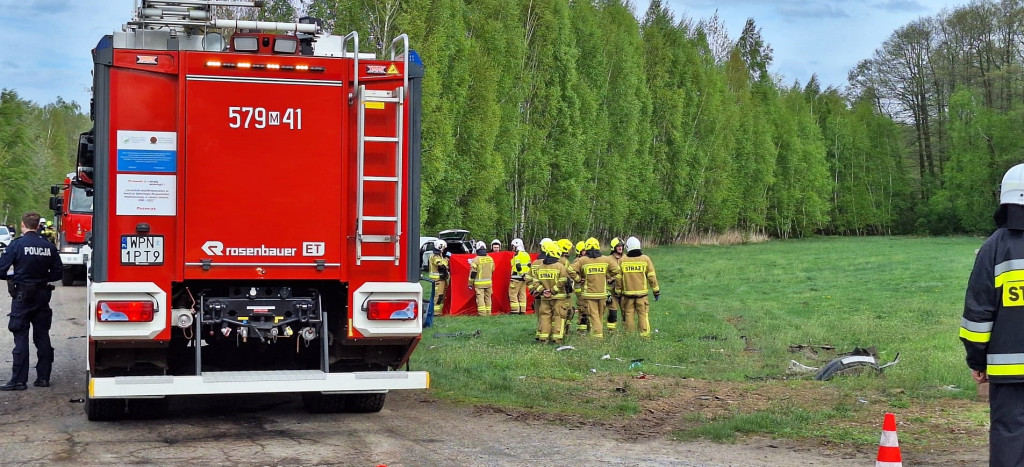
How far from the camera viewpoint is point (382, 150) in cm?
850

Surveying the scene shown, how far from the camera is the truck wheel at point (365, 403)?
31.7 ft

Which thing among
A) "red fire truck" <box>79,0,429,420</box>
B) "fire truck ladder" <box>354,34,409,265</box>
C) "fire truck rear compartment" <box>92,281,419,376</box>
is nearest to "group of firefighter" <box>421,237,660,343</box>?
"fire truck rear compartment" <box>92,281,419,376</box>

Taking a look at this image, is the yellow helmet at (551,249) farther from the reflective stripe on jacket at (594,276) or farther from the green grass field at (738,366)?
the green grass field at (738,366)

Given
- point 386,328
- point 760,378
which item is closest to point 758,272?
point 760,378

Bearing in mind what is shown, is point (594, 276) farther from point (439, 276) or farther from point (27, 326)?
point (27, 326)

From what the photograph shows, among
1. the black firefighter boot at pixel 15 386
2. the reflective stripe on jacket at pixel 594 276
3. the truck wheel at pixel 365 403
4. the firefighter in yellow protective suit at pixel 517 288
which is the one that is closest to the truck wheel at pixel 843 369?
the reflective stripe on jacket at pixel 594 276

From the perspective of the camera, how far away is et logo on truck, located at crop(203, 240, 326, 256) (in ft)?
27.2

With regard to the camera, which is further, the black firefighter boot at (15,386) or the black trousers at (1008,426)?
the black firefighter boot at (15,386)

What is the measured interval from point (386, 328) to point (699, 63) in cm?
5961

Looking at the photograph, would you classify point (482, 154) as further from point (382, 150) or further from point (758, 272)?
point (382, 150)

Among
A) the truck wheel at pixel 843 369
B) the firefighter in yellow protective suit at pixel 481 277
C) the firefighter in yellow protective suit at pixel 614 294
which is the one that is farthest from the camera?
the firefighter in yellow protective suit at pixel 481 277

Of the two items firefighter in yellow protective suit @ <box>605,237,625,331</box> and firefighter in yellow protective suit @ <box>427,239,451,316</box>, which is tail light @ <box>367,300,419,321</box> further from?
firefighter in yellow protective suit @ <box>427,239,451,316</box>

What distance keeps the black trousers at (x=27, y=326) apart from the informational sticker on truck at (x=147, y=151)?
392 centimetres

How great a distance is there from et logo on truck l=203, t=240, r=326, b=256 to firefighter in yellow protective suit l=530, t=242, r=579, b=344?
791 centimetres
